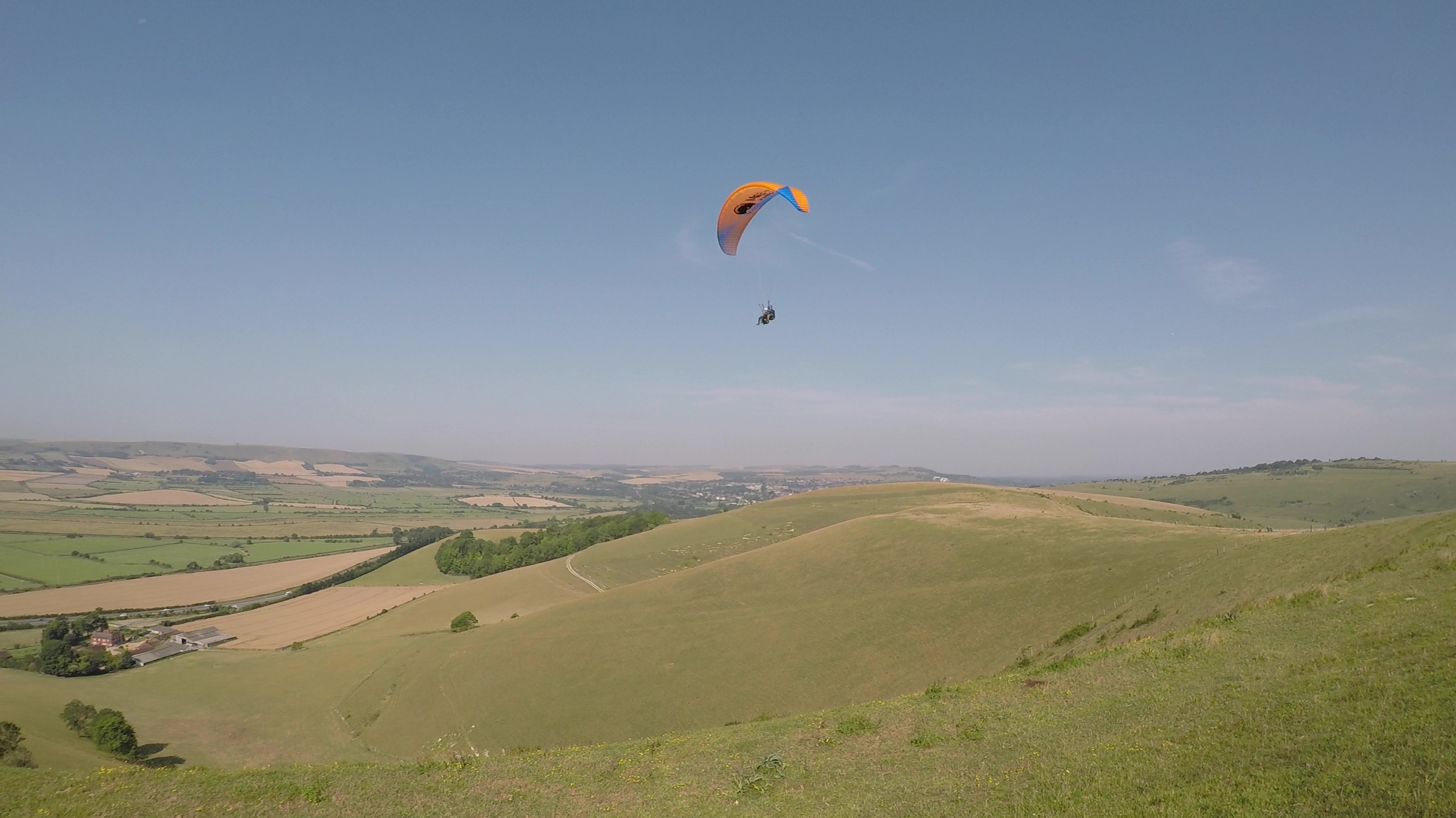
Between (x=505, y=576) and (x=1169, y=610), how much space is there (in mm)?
69785

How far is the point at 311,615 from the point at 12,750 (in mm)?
59606

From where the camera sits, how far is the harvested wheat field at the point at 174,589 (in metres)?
76.1

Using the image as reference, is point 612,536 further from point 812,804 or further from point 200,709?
point 812,804

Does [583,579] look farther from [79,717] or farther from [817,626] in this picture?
[79,717]

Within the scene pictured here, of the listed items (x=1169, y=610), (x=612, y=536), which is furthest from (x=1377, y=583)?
(x=612, y=536)

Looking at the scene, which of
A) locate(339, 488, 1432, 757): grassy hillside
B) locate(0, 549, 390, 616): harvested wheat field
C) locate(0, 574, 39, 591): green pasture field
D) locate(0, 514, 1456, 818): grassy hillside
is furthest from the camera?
locate(0, 574, 39, 591): green pasture field

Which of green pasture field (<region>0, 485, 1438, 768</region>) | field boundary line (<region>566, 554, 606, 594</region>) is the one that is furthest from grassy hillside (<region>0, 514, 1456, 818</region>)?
field boundary line (<region>566, 554, 606, 594</region>)

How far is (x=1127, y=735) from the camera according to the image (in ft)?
44.4

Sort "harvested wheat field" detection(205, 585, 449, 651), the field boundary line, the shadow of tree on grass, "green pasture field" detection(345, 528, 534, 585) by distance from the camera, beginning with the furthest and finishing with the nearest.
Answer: "green pasture field" detection(345, 528, 534, 585) → "harvested wheat field" detection(205, 585, 449, 651) → the field boundary line → the shadow of tree on grass

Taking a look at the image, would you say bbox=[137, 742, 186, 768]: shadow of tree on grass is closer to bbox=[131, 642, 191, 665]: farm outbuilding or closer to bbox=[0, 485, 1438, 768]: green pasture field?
bbox=[0, 485, 1438, 768]: green pasture field

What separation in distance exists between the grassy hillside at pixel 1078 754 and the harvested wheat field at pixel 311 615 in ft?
192

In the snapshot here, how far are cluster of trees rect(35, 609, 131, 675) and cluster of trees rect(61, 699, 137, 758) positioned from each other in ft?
78.5

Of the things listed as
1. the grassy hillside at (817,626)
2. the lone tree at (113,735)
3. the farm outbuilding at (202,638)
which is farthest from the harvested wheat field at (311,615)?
the lone tree at (113,735)

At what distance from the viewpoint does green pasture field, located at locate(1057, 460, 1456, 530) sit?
102 m
